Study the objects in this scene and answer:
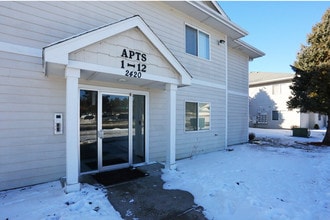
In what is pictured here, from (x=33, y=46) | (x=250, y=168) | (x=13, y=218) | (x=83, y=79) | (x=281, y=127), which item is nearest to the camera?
(x=13, y=218)

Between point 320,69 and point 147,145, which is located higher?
point 320,69

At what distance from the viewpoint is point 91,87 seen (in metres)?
5.26

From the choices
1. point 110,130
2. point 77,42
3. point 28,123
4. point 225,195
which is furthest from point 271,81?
point 28,123

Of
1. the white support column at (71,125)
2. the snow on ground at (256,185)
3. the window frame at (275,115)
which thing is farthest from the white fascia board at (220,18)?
the window frame at (275,115)

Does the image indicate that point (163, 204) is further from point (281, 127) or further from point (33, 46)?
point (281, 127)

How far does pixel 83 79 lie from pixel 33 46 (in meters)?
1.30

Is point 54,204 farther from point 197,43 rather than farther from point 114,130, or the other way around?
point 197,43

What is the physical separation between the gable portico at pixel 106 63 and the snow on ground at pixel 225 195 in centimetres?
58

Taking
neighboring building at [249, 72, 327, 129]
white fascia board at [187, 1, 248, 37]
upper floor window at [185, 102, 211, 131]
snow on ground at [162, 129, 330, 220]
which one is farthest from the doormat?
neighboring building at [249, 72, 327, 129]

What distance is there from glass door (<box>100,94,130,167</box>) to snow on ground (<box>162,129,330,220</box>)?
1540mm

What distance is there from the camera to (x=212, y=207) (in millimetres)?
3695

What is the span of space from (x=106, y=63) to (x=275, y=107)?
22.1 meters

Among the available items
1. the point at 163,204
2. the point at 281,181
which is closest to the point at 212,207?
the point at 163,204

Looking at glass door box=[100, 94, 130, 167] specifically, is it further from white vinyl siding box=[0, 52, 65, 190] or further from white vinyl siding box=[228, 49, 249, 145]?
white vinyl siding box=[228, 49, 249, 145]
